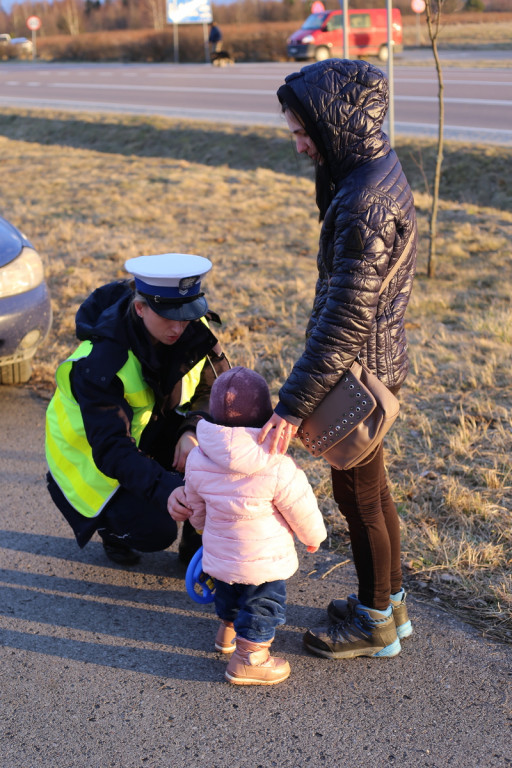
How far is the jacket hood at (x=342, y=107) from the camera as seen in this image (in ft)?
7.98

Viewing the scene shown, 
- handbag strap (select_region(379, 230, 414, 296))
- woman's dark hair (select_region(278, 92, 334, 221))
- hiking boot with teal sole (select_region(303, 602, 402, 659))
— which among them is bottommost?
hiking boot with teal sole (select_region(303, 602, 402, 659))

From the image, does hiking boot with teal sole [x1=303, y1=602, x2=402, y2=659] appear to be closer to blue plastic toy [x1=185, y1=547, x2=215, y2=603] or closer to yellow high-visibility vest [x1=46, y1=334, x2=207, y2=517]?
blue plastic toy [x1=185, y1=547, x2=215, y2=603]

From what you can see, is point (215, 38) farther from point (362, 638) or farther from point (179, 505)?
point (362, 638)

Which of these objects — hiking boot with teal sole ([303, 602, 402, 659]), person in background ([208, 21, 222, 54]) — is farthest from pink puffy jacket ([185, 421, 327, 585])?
person in background ([208, 21, 222, 54])

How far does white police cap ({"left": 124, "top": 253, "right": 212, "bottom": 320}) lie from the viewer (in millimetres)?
3033

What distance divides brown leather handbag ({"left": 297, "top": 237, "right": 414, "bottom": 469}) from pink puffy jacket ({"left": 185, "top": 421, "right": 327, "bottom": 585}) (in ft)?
0.47

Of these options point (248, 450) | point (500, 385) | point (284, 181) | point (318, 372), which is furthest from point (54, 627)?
point (284, 181)

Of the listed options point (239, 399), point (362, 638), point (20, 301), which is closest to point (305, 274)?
point (20, 301)

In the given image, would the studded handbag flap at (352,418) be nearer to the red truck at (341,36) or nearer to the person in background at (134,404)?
the person in background at (134,404)

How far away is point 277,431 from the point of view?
2.56 meters

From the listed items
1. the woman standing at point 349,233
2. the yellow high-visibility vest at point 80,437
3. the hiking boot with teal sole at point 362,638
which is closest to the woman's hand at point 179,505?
the woman standing at point 349,233

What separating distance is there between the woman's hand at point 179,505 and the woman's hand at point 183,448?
Result: 50 cm

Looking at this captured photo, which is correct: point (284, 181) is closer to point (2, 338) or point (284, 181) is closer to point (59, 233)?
point (59, 233)

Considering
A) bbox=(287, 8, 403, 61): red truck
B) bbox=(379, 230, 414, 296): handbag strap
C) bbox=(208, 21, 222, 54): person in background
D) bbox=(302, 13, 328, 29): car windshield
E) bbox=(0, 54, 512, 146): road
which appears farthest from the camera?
bbox=(208, 21, 222, 54): person in background
